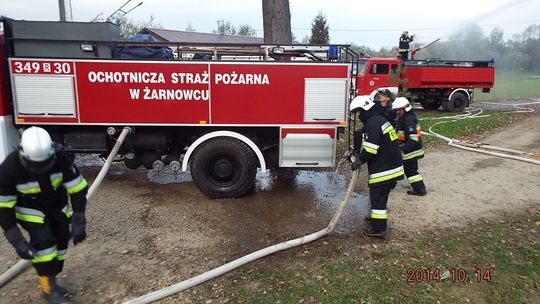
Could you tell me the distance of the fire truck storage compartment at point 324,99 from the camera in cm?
586

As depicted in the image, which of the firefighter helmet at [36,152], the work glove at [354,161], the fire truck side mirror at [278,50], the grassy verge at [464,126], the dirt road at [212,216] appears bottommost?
the dirt road at [212,216]

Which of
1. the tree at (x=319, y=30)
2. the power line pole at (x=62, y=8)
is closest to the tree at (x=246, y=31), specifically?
the tree at (x=319, y=30)

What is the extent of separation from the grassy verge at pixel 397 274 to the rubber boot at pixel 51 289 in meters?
1.08

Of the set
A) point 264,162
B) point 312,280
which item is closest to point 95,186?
point 264,162

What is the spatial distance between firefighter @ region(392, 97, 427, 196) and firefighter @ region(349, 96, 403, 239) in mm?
1499

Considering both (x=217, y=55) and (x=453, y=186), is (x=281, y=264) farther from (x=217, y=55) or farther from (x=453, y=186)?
(x=453, y=186)

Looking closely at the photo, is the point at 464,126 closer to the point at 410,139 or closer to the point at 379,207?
the point at 410,139

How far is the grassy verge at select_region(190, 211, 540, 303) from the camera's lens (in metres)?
3.67

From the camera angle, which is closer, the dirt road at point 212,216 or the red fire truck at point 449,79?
the dirt road at point 212,216

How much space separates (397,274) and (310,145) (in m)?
2.40

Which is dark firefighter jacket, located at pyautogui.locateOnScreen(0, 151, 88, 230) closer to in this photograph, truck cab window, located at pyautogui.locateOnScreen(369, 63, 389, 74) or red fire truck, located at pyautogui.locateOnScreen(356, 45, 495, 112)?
truck cab window, located at pyautogui.locateOnScreen(369, 63, 389, 74)

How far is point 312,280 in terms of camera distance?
3.90 metres

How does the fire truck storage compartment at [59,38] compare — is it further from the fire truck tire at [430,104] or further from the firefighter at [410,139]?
the fire truck tire at [430,104]

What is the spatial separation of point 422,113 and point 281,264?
14926mm
